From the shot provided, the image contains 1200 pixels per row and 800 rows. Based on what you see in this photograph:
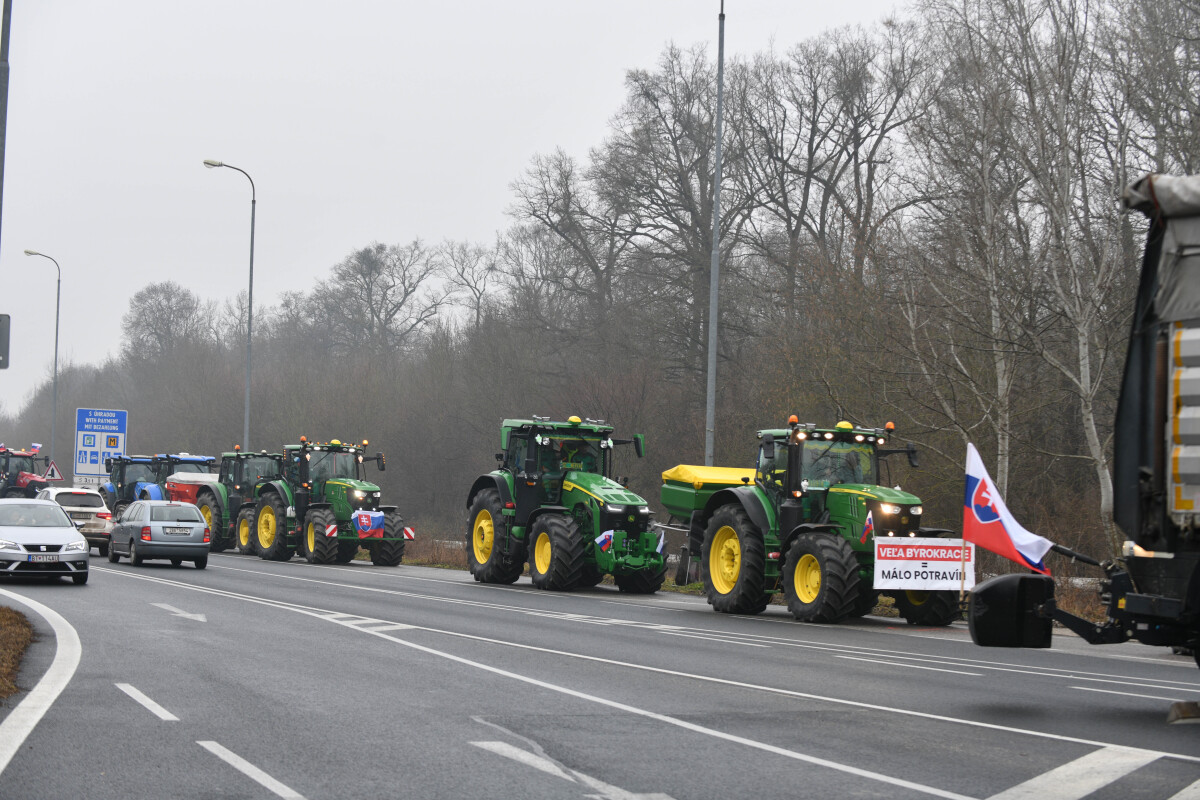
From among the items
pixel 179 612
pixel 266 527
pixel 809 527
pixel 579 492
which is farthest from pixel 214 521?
pixel 809 527

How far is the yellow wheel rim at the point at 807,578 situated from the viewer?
715 inches

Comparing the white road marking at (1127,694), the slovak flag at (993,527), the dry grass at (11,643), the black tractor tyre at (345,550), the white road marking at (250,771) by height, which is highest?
the slovak flag at (993,527)

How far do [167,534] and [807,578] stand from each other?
1623cm

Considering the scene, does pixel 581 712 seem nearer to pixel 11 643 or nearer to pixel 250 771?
pixel 250 771

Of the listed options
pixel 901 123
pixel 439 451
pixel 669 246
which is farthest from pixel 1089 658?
pixel 439 451

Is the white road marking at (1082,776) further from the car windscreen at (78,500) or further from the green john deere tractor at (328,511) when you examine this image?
the car windscreen at (78,500)

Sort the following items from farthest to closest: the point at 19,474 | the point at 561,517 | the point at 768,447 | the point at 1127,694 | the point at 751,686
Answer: the point at 19,474
the point at 561,517
the point at 768,447
the point at 751,686
the point at 1127,694

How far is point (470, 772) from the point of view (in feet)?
25.3

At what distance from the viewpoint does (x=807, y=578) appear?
18.3 metres

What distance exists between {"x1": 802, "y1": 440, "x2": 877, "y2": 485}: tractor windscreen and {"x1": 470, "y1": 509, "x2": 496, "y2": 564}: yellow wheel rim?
28.1 ft

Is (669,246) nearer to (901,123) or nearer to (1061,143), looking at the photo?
(901,123)

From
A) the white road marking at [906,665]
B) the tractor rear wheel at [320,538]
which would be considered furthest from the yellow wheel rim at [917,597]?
the tractor rear wheel at [320,538]

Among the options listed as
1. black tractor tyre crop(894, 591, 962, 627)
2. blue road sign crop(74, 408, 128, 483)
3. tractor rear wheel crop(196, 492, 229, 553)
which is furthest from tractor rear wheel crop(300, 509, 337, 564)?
A: blue road sign crop(74, 408, 128, 483)

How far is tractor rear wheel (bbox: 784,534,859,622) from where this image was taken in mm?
17422
